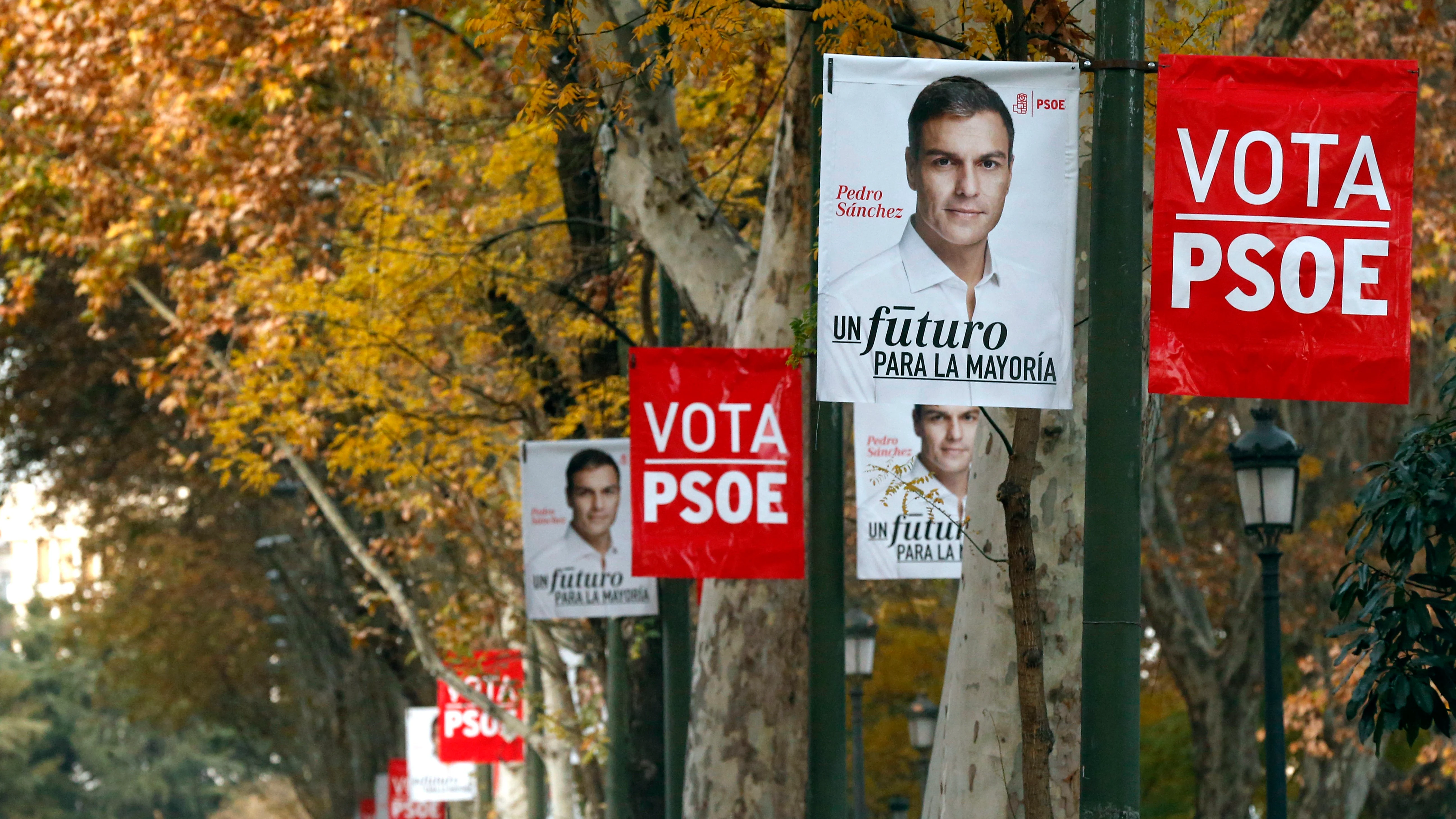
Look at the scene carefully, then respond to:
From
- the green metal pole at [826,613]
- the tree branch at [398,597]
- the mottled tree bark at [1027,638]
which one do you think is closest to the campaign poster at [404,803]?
the tree branch at [398,597]

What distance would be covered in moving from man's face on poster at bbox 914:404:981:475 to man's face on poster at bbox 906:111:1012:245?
19.8 ft

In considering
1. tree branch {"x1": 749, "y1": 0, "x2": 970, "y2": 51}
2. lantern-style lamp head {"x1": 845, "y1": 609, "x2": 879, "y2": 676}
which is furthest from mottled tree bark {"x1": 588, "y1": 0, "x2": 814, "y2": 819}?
lantern-style lamp head {"x1": 845, "y1": 609, "x2": 879, "y2": 676}

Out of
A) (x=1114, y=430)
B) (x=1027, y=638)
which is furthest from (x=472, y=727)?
(x=1114, y=430)

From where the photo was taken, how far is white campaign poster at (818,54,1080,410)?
19.5 ft

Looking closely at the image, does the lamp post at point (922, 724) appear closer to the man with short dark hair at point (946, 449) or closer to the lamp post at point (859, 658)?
the lamp post at point (859, 658)

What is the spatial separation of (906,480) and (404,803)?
20518 millimetres

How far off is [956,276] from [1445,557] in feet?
8.21

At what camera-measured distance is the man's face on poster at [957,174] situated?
5992 millimetres

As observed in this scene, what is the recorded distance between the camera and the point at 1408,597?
7246 millimetres

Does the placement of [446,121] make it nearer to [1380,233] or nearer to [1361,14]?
[1361,14]

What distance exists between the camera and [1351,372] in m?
5.87

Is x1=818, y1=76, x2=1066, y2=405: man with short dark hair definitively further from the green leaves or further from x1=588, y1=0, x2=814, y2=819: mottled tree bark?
x1=588, y1=0, x2=814, y2=819: mottled tree bark

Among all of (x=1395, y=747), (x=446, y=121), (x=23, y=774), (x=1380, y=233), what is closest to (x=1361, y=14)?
(x=446, y=121)

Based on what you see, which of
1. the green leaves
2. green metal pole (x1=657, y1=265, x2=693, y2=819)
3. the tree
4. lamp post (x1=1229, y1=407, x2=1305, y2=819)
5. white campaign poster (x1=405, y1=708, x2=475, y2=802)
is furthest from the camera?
the tree
